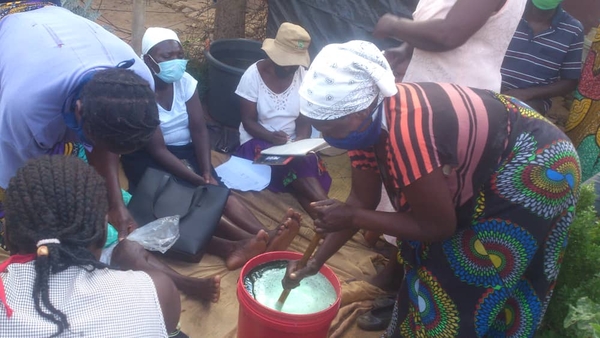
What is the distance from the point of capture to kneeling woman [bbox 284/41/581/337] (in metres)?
1.80

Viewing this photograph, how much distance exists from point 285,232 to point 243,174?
0.89 meters

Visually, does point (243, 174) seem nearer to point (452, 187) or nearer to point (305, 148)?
point (305, 148)

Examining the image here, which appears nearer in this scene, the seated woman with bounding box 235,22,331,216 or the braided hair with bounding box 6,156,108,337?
the braided hair with bounding box 6,156,108,337

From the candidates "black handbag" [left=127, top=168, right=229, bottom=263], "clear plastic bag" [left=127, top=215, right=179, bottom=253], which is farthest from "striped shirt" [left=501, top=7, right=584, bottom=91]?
"clear plastic bag" [left=127, top=215, right=179, bottom=253]

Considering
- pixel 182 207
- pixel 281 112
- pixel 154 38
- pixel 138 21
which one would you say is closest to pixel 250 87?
pixel 281 112

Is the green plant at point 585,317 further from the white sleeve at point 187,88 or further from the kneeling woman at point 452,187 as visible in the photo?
the white sleeve at point 187,88

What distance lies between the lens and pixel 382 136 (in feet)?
6.21

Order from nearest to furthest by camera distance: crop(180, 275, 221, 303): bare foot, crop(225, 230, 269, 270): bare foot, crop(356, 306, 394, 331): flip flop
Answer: crop(180, 275, 221, 303): bare foot, crop(356, 306, 394, 331): flip flop, crop(225, 230, 269, 270): bare foot

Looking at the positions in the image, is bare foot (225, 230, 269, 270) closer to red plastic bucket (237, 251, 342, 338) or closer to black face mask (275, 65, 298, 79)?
red plastic bucket (237, 251, 342, 338)

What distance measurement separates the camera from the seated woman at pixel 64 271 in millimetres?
1374

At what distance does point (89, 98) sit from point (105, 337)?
39.3 inches

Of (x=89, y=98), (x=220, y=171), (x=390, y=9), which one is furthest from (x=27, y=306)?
(x=390, y=9)

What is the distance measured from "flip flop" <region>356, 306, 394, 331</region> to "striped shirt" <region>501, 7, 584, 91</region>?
67.3 inches

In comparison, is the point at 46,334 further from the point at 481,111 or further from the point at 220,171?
the point at 220,171
